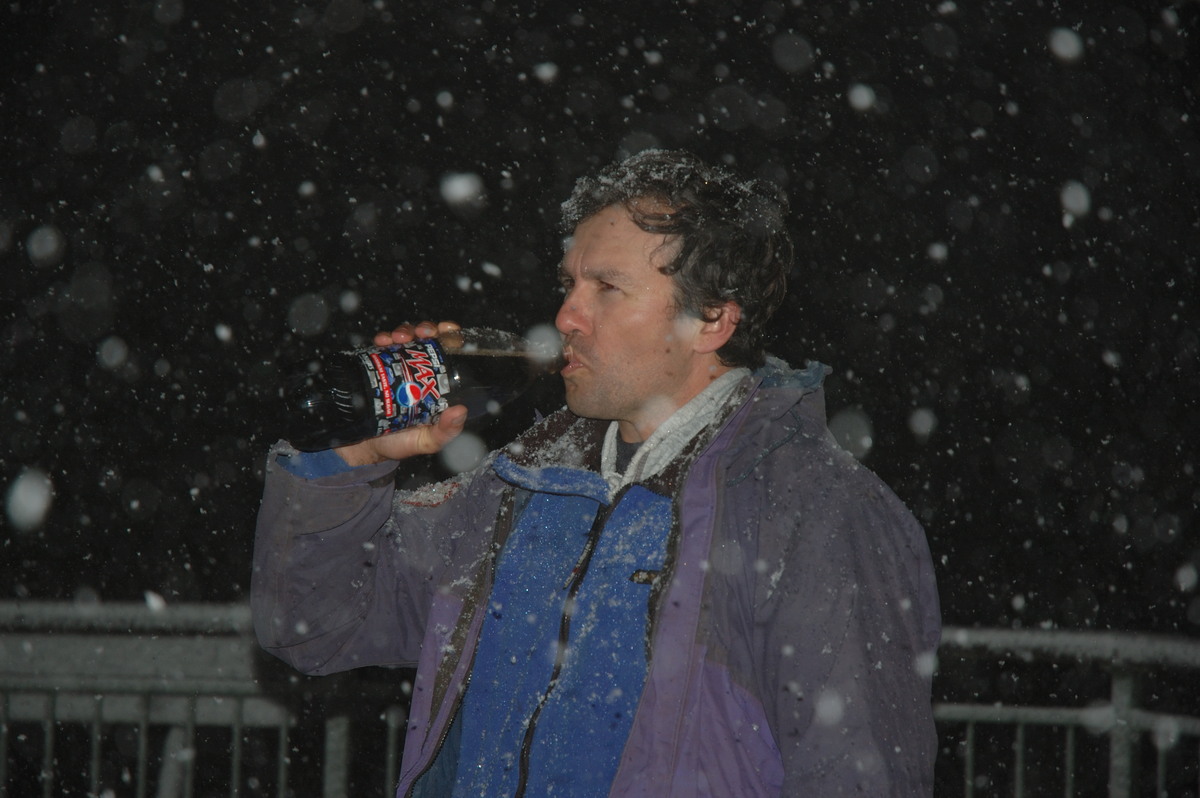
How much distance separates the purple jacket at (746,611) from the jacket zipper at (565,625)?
0.17 metres

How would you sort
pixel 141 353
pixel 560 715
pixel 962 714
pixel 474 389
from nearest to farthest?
pixel 560 715, pixel 474 389, pixel 962 714, pixel 141 353

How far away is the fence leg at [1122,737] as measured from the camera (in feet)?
8.89

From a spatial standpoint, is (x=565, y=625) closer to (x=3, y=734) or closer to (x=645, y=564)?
(x=645, y=564)

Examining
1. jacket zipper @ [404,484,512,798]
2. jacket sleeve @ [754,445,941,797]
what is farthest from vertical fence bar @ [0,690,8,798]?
jacket sleeve @ [754,445,941,797]

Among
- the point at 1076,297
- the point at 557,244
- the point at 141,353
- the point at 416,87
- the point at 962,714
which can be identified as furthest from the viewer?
the point at 141,353

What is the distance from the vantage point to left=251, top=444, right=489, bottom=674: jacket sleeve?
1603 mm

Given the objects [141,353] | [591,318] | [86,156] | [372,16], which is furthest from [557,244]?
[591,318]

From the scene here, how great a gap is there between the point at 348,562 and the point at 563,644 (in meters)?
0.45

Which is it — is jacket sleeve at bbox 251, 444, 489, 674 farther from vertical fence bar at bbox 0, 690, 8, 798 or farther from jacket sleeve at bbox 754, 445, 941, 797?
vertical fence bar at bbox 0, 690, 8, 798

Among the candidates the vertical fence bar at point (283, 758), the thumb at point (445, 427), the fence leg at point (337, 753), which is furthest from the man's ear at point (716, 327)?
the vertical fence bar at point (283, 758)

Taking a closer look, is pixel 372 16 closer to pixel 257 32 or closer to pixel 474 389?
pixel 257 32

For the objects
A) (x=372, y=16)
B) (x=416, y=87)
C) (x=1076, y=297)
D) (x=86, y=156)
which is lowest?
(x=1076, y=297)

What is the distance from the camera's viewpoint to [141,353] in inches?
370

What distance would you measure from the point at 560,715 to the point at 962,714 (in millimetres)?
1987
